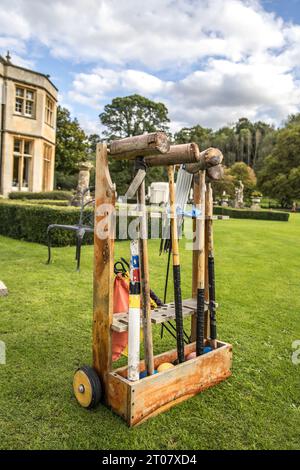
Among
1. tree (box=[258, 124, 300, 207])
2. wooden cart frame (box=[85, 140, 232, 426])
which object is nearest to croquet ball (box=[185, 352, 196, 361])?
wooden cart frame (box=[85, 140, 232, 426])

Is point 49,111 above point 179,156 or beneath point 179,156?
above

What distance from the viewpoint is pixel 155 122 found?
3659 centimetres

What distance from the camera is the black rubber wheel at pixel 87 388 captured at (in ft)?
6.79

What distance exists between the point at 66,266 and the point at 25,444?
4.19 metres

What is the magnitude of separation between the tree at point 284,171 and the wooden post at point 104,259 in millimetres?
34413

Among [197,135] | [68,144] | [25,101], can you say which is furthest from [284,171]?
[25,101]

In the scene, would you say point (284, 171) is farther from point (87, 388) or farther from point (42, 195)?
point (87, 388)

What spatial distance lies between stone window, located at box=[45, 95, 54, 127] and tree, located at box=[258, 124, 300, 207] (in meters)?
22.3

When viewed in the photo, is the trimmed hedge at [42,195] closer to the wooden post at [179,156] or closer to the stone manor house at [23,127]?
the stone manor house at [23,127]

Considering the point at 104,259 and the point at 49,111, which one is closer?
the point at 104,259

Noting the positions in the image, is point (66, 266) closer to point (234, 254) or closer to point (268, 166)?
point (234, 254)

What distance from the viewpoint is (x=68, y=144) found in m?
27.9

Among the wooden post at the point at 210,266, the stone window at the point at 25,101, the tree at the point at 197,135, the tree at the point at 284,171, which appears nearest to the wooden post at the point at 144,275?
the wooden post at the point at 210,266

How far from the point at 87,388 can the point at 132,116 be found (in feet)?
120
